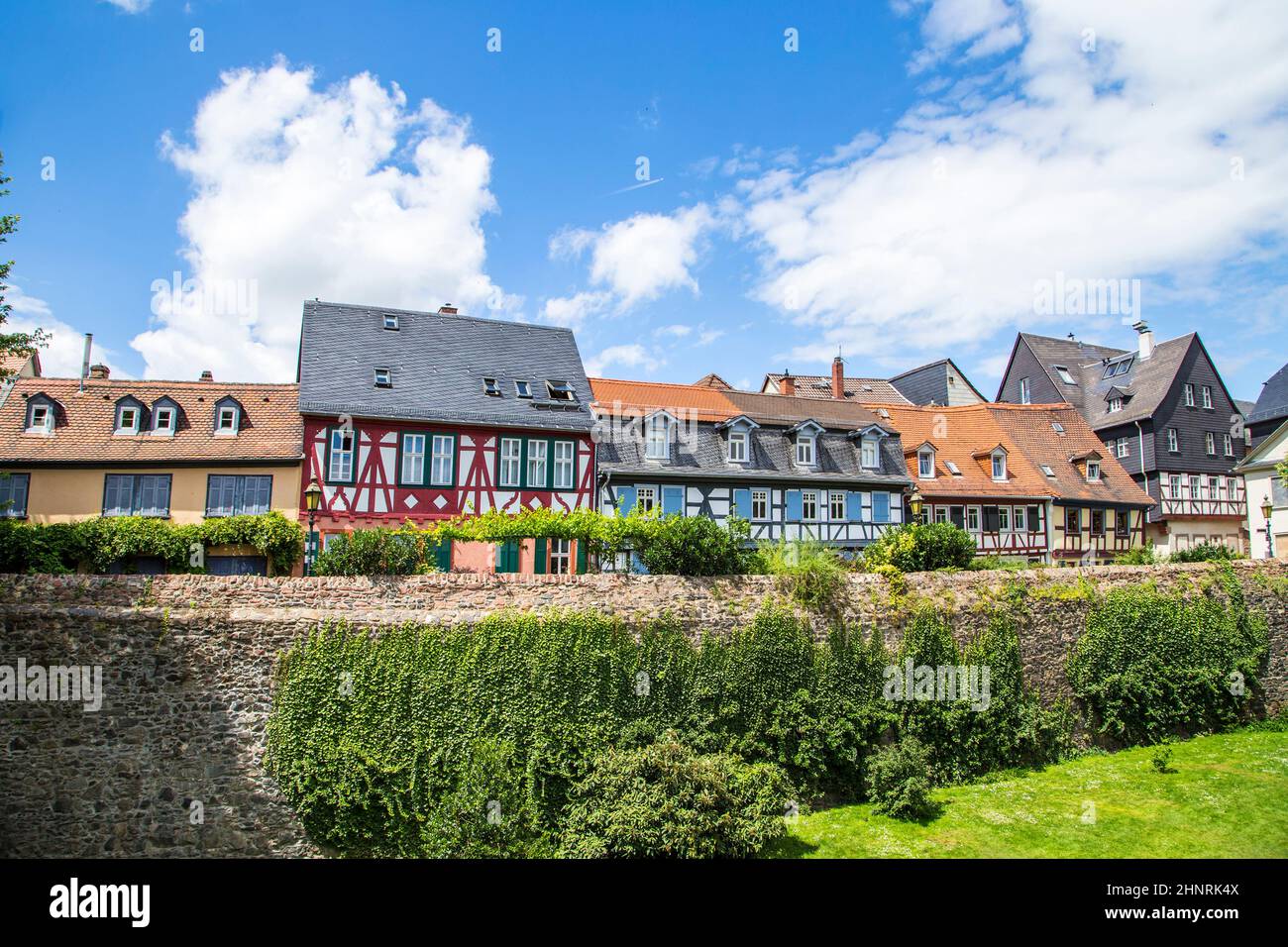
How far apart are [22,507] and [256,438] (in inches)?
216

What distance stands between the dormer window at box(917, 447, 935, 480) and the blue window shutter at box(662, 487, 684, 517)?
9.55 meters

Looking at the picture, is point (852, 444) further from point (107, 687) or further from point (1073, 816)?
point (107, 687)

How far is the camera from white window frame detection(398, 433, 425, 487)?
20.7m

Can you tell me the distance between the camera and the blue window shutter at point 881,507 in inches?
990

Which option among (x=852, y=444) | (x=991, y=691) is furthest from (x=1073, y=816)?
(x=852, y=444)

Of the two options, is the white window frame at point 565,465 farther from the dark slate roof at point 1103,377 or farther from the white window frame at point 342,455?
the dark slate roof at point 1103,377

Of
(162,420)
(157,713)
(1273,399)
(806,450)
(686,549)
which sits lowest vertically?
(157,713)

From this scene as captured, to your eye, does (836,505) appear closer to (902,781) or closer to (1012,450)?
(1012,450)

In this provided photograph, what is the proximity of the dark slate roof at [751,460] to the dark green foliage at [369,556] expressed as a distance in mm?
10461

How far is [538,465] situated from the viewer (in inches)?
867

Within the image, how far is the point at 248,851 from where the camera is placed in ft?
35.3

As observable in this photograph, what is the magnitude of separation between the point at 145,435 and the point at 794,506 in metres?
18.8

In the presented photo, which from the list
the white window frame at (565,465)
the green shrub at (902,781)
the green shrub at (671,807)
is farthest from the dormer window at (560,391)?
the green shrub at (902,781)

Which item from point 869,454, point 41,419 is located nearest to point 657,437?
point 869,454
